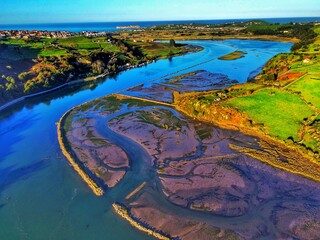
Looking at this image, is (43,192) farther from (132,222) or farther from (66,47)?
(66,47)

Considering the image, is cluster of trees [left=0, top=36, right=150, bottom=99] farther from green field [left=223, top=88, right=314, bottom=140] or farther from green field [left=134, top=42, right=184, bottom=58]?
green field [left=223, top=88, right=314, bottom=140]

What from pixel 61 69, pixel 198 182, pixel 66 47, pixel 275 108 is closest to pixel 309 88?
pixel 275 108

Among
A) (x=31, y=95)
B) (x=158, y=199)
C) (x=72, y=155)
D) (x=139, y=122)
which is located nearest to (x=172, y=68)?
(x=31, y=95)

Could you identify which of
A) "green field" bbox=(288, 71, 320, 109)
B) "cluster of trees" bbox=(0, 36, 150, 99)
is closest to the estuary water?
"cluster of trees" bbox=(0, 36, 150, 99)

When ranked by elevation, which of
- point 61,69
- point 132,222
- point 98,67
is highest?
point 132,222

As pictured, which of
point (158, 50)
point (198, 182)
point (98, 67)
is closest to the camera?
point (198, 182)

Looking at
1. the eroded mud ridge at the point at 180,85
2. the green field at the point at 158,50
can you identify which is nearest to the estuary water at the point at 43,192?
the eroded mud ridge at the point at 180,85
